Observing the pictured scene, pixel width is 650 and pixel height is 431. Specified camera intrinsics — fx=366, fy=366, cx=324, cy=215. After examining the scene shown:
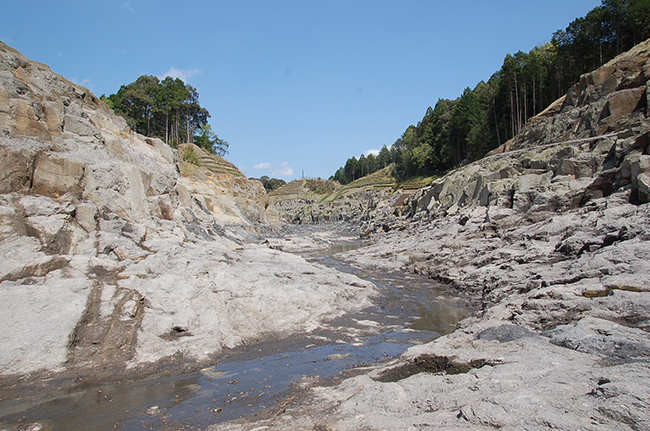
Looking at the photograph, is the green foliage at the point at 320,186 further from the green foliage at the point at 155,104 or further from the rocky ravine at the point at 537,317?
the rocky ravine at the point at 537,317

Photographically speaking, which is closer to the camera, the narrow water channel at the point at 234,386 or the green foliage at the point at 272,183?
the narrow water channel at the point at 234,386

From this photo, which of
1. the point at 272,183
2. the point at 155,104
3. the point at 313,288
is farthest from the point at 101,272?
the point at 272,183

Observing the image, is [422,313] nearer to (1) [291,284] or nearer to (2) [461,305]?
(2) [461,305]

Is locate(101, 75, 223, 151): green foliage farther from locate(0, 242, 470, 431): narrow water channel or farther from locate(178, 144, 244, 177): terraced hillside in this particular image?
locate(0, 242, 470, 431): narrow water channel

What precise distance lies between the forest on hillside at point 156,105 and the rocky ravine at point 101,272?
98.5 feet

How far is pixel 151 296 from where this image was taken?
9430mm

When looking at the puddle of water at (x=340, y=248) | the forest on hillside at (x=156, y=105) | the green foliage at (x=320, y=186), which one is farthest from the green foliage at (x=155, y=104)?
the green foliage at (x=320, y=186)

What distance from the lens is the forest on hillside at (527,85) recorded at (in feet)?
128

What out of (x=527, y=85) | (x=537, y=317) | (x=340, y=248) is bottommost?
(x=537, y=317)

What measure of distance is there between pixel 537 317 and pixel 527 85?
51135 millimetres

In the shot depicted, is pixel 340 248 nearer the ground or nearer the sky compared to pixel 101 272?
nearer the ground

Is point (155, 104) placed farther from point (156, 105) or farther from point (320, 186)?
point (320, 186)

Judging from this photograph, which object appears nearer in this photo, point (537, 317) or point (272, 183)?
point (537, 317)

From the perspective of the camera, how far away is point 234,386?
6652 millimetres
